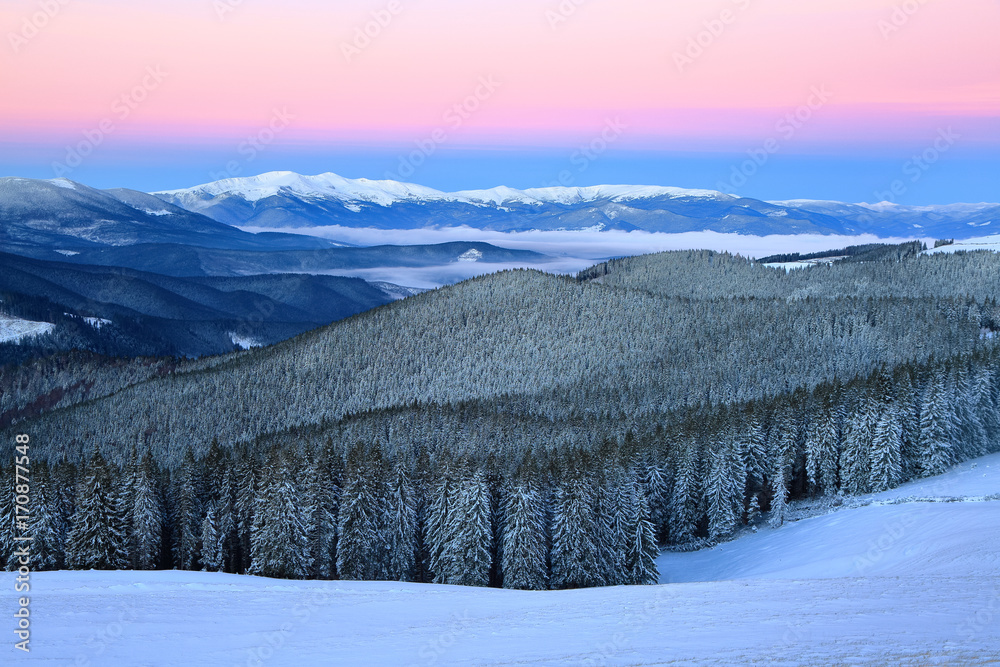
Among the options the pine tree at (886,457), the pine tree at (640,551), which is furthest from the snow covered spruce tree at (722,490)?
the pine tree at (640,551)

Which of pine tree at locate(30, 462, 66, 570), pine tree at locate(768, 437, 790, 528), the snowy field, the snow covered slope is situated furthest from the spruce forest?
the snowy field

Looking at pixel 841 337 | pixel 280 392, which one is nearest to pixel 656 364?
pixel 841 337

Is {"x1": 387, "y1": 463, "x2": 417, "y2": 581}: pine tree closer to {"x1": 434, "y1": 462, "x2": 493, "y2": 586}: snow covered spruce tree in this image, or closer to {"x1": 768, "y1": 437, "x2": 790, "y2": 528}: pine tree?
{"x1": 434, "y1": 462, "x2": 493, "y2": 586}: snow covered spruce tree

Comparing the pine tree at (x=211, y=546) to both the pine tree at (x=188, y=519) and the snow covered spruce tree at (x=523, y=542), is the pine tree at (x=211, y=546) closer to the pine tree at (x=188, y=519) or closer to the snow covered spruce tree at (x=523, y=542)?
the pine tree at (x=188, y=519)

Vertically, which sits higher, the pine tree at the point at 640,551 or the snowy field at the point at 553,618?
the snowy field at the point at 553,618

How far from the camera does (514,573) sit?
5450 cm

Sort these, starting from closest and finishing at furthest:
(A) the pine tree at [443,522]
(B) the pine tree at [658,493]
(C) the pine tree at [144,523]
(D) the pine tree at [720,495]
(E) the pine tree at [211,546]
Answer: (A) the pine tree at [443,522], (C) the pine tree at [144,523], (E) the pine tree at [211,546], (D) the pine tree at [720,495], (B) the pine tree at [658,493]

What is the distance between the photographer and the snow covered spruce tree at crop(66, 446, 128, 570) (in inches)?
2087

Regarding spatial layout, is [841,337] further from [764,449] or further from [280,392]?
[280,392]

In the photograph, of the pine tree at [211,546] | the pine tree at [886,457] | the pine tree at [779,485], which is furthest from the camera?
the pine tree at [886,457]

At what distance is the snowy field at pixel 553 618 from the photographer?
2733 cm

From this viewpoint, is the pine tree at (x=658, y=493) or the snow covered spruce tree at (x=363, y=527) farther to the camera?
the pine tree at (x=658, y=493)

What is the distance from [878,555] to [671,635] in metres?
25.8

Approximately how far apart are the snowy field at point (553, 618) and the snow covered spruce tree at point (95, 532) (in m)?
9.09
